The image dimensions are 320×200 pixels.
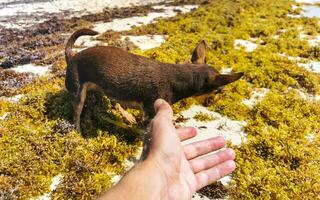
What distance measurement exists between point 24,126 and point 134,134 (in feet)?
8.32

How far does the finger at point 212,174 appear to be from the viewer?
555 centimetres

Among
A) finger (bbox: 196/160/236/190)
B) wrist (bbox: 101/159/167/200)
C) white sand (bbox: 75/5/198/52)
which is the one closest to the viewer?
wrist (bbox: 101/159/167/200)

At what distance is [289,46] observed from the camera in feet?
49.4

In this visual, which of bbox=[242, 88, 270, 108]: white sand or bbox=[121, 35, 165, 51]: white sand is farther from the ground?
bbox=[121, 35, 165, 51]: white sand

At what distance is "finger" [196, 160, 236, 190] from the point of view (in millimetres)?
5551

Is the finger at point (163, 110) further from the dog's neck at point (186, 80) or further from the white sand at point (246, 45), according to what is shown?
the white sand at point (246, 45)

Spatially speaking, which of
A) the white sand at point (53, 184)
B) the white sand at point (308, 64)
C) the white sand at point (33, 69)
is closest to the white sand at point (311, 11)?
the white sand at point (308, 64)

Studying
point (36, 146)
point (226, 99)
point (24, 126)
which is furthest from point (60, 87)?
point (226, 99)

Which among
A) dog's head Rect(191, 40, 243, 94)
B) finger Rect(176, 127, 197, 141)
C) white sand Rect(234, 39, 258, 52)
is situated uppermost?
dog's head Rect(191, 40, 243, 94)

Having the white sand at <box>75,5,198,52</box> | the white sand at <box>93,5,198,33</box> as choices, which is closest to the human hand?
the white sand at <box>75,5,198,52</box>

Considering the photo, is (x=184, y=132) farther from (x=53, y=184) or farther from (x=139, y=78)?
→ (x=53, y=184)

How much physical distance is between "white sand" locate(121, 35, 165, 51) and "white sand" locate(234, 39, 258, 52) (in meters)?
3.22

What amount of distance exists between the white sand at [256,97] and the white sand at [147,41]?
4.99m

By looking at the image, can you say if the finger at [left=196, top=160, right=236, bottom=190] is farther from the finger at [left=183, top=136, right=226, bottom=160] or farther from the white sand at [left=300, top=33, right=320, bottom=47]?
the white sand at [left=300, top=33, right=320, bottom=47]
